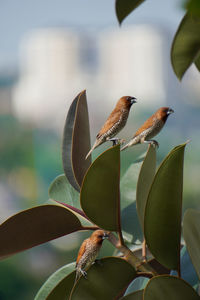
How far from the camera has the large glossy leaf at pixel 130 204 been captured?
1.40 ft

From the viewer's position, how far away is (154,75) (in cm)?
807

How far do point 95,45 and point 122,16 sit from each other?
858 cm

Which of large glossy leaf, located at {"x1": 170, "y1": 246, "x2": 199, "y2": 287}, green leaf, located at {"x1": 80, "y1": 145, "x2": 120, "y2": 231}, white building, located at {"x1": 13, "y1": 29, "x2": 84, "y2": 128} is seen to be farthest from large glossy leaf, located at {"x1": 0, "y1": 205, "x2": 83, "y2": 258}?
white building, located at {"x1": 13, "y1": 29, "x2": 84, "y2": 128}

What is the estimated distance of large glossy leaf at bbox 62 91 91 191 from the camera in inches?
14.5

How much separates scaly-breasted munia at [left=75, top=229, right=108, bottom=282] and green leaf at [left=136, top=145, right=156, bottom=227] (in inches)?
1.6

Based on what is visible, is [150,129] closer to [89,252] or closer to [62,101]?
[89,252]

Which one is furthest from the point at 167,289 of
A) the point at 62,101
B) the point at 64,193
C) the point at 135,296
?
the point at 62,101

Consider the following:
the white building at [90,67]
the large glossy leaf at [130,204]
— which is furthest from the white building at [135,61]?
the large glossy leaf at [130,204]

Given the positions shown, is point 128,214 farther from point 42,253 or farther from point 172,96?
point 172,96

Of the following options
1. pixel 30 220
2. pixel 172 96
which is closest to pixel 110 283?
pixel 30 220

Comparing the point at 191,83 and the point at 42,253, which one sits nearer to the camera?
the point at 42,253

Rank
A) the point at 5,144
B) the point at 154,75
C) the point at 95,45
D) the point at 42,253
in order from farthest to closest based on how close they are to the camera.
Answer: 1. the point at 95,45
2. the point at 154,75
3. the point at 5,144
4. the point at 42,253

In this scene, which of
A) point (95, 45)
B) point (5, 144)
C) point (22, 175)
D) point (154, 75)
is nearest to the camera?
point (22, 175)

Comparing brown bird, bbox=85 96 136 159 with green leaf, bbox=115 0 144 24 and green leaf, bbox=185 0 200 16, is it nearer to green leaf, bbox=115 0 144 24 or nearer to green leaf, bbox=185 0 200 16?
green leaf, bbox=115 0 144 24
